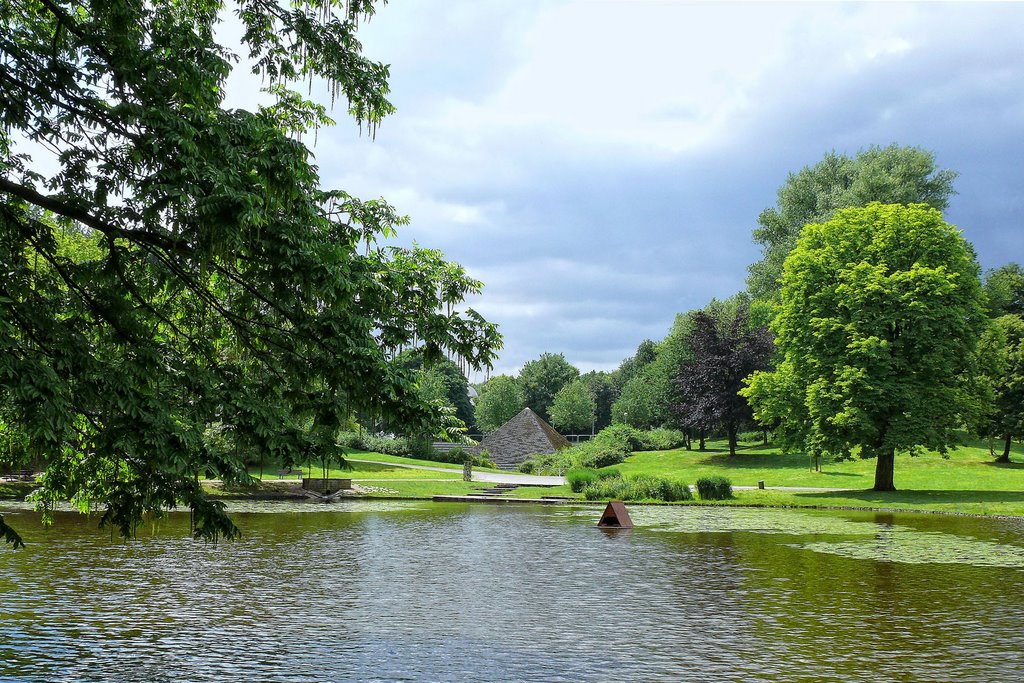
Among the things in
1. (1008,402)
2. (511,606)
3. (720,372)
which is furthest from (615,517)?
(1008,402)

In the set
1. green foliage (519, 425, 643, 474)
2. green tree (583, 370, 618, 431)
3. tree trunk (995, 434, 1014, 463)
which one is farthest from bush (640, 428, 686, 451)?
green tree (583, 370, 618, 431)

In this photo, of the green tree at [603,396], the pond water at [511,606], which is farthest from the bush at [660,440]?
the pond water at [511,606]

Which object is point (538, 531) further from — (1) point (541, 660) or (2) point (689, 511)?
(1) point (541, 660)

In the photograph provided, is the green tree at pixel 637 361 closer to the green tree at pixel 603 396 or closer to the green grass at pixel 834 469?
the green tree at pixel 603 396

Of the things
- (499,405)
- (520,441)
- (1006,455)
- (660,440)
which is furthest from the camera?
(499,405)

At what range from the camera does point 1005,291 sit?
74.5 m

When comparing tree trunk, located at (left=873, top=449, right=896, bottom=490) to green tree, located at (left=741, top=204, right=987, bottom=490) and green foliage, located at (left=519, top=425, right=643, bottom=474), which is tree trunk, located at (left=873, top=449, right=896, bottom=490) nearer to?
green tree, located at (left=741, top=204, right=987, bottom=490)

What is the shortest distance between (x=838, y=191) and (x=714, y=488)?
4055 cm

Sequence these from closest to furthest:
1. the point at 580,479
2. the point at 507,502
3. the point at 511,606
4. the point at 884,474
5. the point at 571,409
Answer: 1. the point at 511,606
2. the point at 507,502
3. the point at 580,479
4. the point at 884,474
5. the point at 571,409

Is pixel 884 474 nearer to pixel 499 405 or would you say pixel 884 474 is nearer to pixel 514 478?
pixel 514 478

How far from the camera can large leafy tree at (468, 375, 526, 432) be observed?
103 meters

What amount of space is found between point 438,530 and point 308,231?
20.5 meters

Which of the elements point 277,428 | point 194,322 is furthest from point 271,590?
point 277,428

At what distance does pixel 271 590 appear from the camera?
1720 cm
